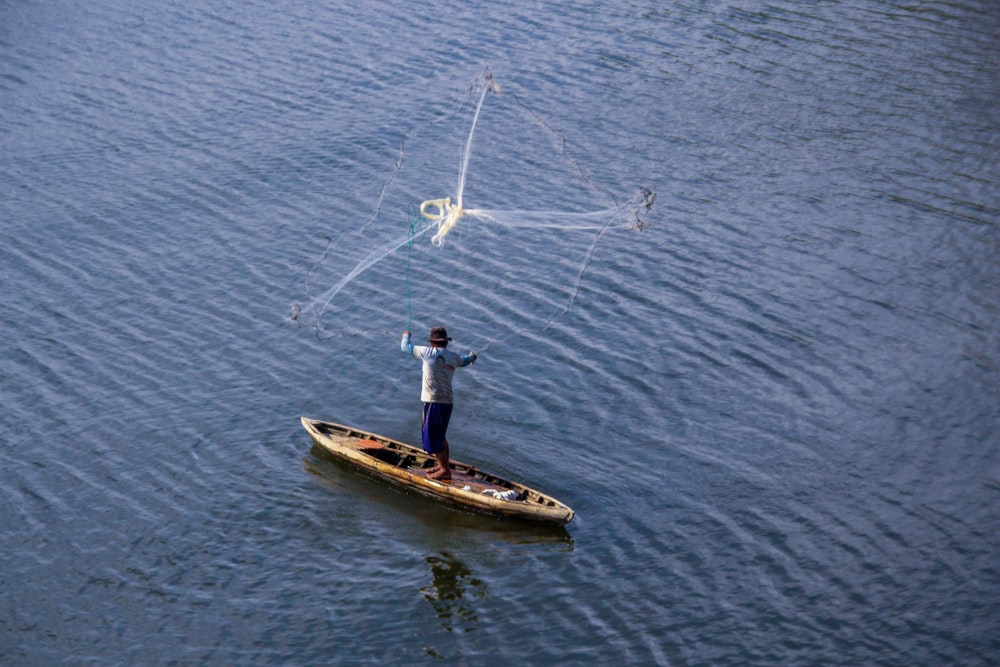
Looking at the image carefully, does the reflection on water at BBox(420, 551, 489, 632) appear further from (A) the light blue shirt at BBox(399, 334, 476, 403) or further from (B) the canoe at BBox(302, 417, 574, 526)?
(A) the light blue shirt at BBox(399, 334, 476, 403)

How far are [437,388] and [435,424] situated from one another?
1.55 ft

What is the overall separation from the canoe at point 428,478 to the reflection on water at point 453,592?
0.82 meters

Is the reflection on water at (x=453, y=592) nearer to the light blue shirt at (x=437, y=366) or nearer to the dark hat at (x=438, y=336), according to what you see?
the light blue shirt at (x=437, y=366)

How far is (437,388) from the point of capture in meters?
14.2

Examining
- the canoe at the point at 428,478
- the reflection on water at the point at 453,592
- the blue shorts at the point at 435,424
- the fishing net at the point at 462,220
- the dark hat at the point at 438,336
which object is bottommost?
the reflection on water at the point at 453,592

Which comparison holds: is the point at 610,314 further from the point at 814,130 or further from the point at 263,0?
the point at 263,0

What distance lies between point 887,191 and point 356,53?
538 inches

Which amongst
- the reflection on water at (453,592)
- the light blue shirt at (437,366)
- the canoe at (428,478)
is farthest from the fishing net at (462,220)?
the reflection on water at (453,592)

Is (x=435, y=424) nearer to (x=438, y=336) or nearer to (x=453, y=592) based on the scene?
(x=438, y=336)

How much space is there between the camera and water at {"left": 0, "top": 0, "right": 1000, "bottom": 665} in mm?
12664

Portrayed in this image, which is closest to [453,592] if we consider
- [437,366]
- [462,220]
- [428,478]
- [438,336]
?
[428,478]

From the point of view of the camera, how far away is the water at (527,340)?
12.7 m

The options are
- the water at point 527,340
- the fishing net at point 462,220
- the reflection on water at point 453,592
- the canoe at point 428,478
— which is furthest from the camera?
the fishing net at point 462,220

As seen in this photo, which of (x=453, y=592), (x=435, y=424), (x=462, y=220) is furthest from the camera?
(x=462, y=220)
